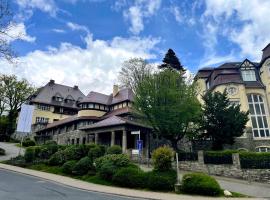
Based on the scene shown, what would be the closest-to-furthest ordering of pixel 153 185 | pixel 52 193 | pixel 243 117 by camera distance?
pixel 52 193, pixel 153 185, pixel 243 117

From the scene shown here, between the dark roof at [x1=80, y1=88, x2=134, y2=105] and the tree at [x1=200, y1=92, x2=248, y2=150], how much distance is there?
49.4ft

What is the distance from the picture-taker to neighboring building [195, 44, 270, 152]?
32906mm

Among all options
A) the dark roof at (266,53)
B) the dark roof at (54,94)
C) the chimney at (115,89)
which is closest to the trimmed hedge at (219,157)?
the dark roof at (266,53)

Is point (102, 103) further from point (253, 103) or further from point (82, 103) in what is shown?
point (253, 103)

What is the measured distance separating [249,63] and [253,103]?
637 centimetres

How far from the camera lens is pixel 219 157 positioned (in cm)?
2258

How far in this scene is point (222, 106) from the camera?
95.3ft

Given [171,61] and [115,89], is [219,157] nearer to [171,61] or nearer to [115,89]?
[171,61]

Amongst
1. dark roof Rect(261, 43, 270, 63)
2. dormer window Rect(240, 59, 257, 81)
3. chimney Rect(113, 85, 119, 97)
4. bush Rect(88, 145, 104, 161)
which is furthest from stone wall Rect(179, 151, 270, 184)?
chimney Rect(113, 85, 119, 97)

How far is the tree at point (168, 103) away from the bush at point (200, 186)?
1178cm

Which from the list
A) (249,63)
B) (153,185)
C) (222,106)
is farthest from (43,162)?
(249,63)

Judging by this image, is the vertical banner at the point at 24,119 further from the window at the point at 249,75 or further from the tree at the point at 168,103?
the window at the point at 249,75

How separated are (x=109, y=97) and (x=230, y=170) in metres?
30.3

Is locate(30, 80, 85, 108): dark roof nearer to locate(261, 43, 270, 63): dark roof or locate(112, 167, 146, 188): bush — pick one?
locate(261, 43, 270, 63): dark roof
